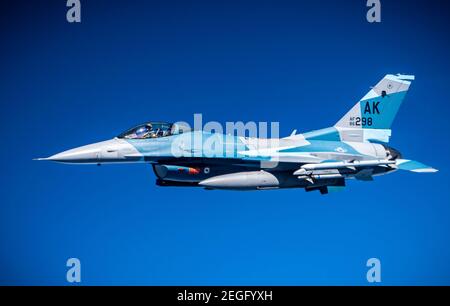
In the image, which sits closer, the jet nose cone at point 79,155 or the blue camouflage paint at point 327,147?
the jet nose cone at point 79,155

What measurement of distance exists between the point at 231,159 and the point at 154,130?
2.66 meters

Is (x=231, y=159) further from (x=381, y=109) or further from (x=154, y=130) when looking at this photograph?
(x=381, y=109)

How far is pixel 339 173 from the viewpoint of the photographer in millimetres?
21016

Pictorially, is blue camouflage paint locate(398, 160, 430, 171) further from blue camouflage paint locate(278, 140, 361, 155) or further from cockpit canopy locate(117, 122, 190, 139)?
cockpit canopy locate(117, 122, 190, 139)

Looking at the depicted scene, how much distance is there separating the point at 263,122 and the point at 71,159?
6.49 meters

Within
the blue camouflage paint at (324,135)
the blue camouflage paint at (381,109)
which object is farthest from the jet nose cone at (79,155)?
the blue camouflage paint at (381,109)

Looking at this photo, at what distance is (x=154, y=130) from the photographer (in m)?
21.0

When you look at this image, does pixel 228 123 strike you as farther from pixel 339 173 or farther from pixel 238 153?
pixel 339 173

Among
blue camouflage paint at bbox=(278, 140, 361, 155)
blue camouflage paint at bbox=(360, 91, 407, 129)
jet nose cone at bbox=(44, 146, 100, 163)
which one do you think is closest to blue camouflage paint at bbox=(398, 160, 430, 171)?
blue camouflage paint at bbox=(278, 140, 361, 155)

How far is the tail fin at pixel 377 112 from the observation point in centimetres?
2297

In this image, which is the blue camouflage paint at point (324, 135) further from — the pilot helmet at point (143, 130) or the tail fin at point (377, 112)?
the pilot helmet at point (143, 130)

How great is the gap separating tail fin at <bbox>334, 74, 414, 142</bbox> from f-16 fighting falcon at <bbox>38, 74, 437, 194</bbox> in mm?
1147

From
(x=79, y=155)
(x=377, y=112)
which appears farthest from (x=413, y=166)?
(x=79, y=155)
